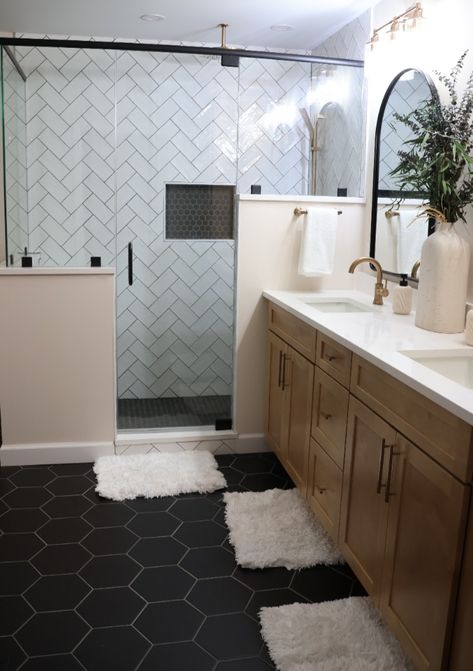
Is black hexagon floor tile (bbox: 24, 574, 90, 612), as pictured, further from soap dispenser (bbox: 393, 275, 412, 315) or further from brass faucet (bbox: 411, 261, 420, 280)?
brass faucet (bbox: 411, 261, 420, 280)

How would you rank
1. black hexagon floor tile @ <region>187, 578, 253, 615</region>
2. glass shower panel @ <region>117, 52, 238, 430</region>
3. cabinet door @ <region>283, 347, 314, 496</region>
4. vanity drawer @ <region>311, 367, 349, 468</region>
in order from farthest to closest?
glass shower panel @ <region>117, 52, 238, 430</region> → cabinet door @ <region>283, 347, 314, 496</region> → vanity drawer @ <region>311, 367, 349, 468</region> → black hexagon floor tile @ <region>187, 578, 253, 615</region>

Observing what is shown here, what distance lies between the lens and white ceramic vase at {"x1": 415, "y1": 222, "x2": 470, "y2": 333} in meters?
2.31

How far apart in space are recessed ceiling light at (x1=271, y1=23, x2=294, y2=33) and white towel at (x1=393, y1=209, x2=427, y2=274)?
1.39 metres

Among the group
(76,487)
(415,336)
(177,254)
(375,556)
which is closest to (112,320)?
(177,254)

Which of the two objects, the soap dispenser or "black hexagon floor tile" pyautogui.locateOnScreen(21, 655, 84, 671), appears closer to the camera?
"black hexagon floor tile" pyautogui.locateOnScreen(21, 655, 84, 671)

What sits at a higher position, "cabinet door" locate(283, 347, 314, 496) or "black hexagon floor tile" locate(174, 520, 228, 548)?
"cabinet door" locate(283, 347, 314, 496)

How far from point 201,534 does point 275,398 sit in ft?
2.89

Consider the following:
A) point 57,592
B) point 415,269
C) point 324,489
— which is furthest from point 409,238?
point 57,592

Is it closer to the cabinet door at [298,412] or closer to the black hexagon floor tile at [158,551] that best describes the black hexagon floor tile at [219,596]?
the black hexagon floor tile at [158,551]

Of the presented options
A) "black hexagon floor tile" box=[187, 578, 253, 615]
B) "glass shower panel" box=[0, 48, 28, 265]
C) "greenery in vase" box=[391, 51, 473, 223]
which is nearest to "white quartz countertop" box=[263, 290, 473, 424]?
"greenery in vase" box=[391, 51, 473, 223]

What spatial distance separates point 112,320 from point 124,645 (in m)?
1.69

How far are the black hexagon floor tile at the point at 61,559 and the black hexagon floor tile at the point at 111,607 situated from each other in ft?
0.64

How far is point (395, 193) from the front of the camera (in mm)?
2961

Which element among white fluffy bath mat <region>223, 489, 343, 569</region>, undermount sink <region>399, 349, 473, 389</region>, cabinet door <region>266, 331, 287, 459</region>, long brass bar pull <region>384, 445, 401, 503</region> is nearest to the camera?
long brass bar pull <region>384, 445, 401, 503</region>
